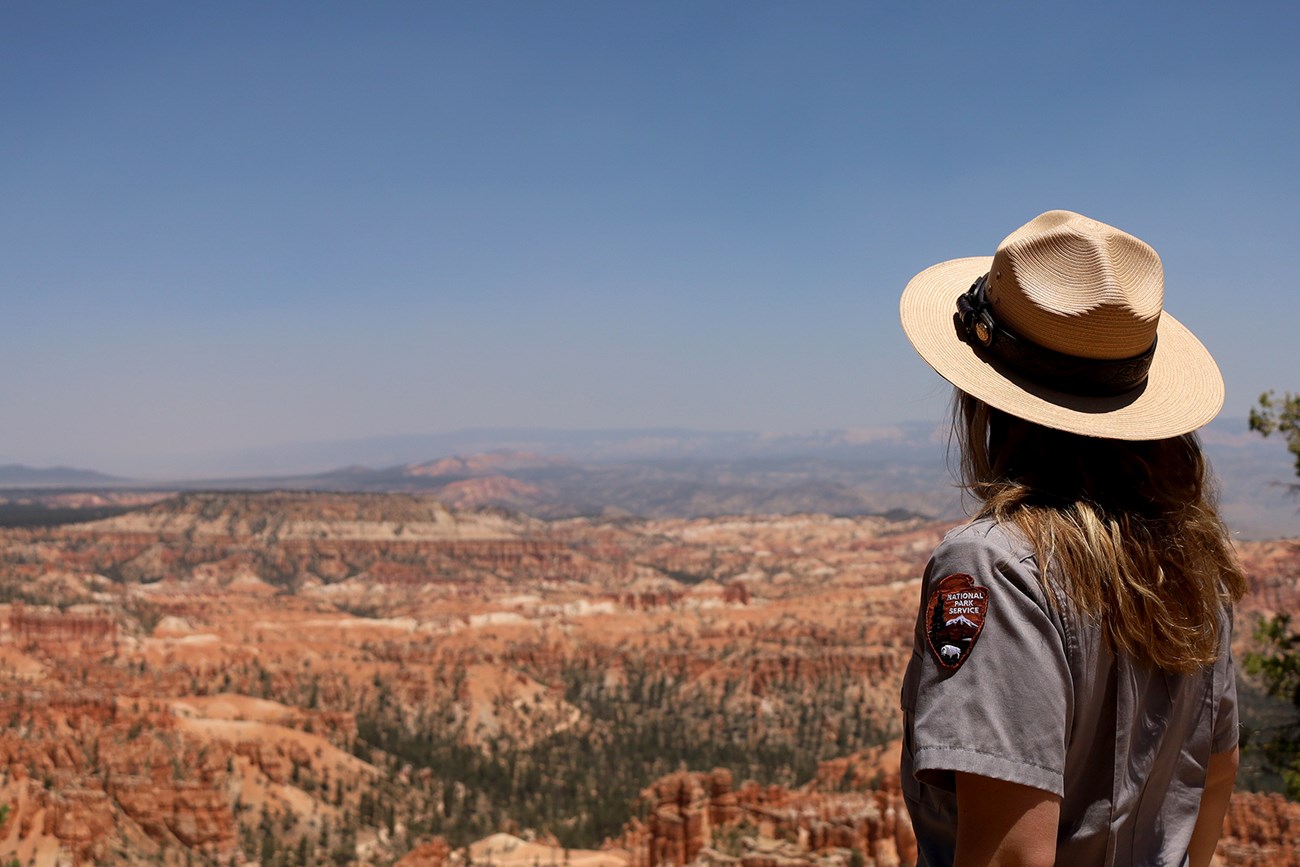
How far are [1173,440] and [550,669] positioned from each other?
203ft

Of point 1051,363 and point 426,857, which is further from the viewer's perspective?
point 426,857

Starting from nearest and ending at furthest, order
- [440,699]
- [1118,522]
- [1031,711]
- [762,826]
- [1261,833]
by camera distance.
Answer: [1031,711], [1118,522], [1261,833], [762,826], [440,699]

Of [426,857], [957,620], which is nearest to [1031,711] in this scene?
[957,620]

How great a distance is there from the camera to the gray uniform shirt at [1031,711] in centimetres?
166

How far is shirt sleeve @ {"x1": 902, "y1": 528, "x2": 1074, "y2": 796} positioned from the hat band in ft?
1.31

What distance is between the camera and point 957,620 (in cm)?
171

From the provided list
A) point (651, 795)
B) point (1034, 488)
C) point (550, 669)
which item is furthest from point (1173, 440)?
point (550, 669)

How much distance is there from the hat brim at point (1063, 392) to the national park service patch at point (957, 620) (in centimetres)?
37

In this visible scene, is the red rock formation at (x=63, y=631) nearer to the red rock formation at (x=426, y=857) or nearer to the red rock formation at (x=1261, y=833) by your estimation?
the red rock formation at (x=426, y=857)

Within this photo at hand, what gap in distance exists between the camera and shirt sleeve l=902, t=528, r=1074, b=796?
5.41ft

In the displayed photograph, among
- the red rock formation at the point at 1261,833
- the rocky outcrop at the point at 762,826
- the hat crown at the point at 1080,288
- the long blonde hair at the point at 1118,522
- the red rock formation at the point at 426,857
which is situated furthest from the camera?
the red rock formation at the point at 426,857

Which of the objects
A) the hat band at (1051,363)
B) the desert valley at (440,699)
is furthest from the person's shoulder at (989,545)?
the desert valley at (440,699)

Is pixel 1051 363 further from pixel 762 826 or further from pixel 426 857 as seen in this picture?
pixel 426 857

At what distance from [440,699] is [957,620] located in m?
54.1
